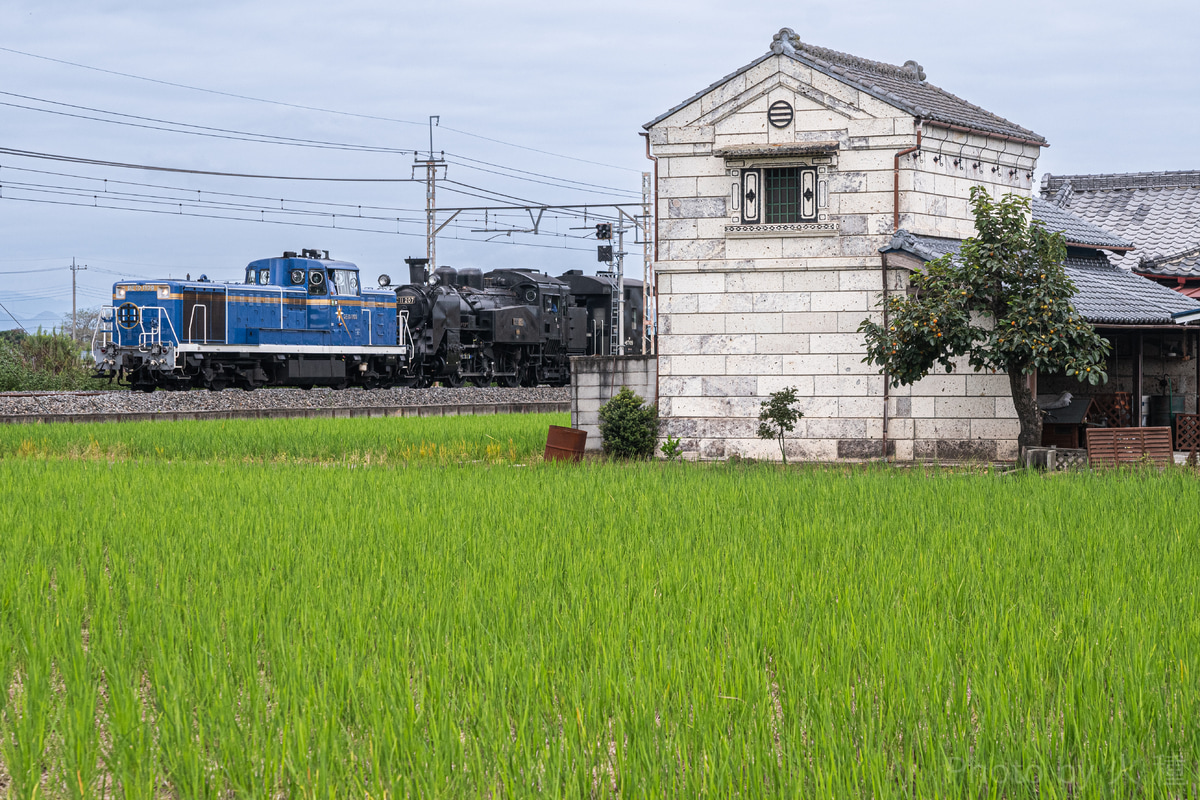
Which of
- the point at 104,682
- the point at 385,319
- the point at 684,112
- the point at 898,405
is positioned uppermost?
the point at 684,112

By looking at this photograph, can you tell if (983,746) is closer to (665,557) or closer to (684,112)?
(665,557)

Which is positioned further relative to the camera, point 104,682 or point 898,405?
point 898,405

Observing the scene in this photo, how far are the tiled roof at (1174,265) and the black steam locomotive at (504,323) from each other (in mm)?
18048

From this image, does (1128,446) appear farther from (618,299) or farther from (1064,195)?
(618,299)

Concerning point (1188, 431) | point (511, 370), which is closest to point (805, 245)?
point (1188, 431)

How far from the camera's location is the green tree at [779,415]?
48.7 ft

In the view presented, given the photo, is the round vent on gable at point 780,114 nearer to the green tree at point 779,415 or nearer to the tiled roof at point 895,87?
the tiled roof at point 895,87

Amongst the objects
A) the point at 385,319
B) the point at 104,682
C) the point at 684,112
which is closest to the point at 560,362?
the point at 385,319

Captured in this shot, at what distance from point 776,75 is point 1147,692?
12472 mm

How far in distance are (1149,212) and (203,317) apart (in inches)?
781

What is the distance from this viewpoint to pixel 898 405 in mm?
15117

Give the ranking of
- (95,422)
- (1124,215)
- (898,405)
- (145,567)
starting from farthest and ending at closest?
1. (1124,215)
2. (95,422)
3. (898,405)
4. (145,567)

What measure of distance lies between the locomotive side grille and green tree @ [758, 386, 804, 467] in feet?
49.2

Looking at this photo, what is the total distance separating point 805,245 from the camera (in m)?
15.4
